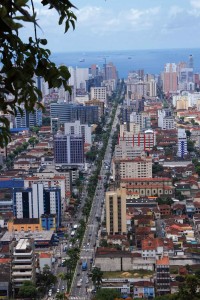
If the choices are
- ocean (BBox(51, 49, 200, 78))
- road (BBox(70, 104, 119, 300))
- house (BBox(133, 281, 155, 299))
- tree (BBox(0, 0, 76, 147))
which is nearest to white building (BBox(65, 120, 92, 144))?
road (BBox(70, 104, 119, 300))

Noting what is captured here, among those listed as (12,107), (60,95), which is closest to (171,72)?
(60,95)

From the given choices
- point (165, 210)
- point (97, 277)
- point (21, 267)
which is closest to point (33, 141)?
point (165, 210)

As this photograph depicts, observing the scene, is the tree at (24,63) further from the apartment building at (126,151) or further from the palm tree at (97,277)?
the apartment building at (126,151)

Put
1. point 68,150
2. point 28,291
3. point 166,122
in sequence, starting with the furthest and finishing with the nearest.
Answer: point 166,122 < point 68,150 < point 28,291

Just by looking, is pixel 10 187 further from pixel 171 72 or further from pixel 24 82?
pixel 171 72

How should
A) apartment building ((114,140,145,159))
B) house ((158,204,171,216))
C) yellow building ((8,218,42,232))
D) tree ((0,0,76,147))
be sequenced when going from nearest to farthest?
tree ((0,0,76,147)) → yellow building ((8,218,42,232)) → house ((158,204,171,216)) → apartment building ((114,140,145,159))

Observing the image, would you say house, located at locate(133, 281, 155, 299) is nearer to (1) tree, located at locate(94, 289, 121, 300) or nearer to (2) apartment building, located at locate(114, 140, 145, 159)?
(1) tree, located at locate(94, 289, 121, 300)

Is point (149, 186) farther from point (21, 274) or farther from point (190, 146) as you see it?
point (21, 274)
